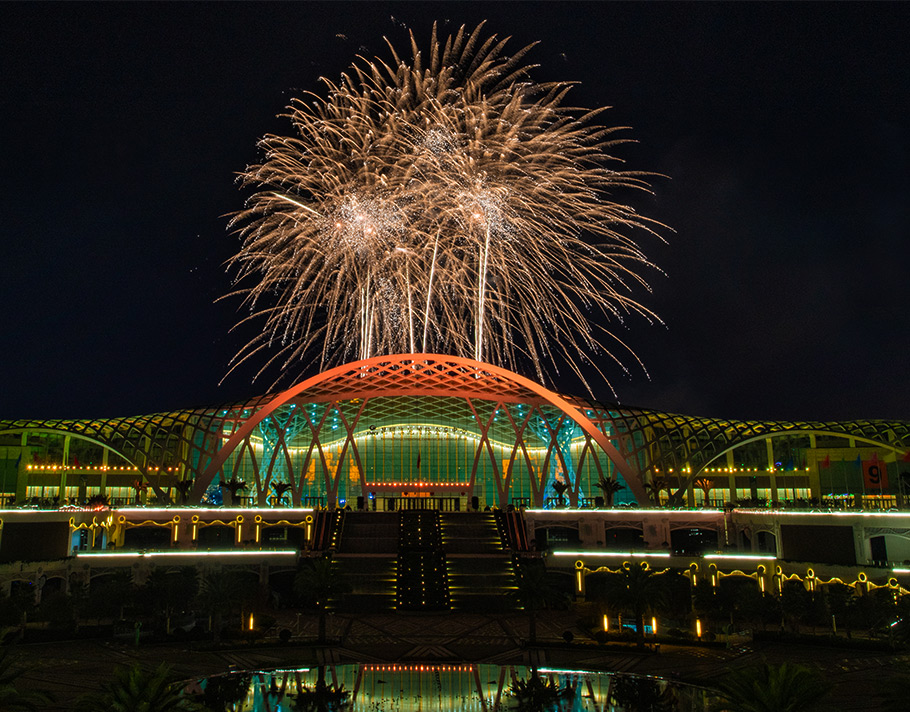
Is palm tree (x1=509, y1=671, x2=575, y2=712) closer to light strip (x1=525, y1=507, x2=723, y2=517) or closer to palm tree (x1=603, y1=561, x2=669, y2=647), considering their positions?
palm tree (x1=603, y1=561, x2=669, y2=647)

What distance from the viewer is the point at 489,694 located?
27531 millimetres

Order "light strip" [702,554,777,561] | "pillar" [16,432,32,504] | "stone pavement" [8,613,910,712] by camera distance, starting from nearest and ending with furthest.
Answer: "stone pavement" [8,613,910,712], "light strip" [702,554,777,561], "pillar" [16,432,32,504]

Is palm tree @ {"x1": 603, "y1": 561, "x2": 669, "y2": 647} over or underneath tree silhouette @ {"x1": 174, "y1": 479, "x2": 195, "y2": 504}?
underneath

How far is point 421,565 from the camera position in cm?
5272

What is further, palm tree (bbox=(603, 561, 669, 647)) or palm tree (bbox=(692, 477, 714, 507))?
palm tree (bbox=(692, 477, 714, 507))

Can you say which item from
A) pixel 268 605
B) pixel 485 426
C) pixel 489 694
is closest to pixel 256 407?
pixel 485 426

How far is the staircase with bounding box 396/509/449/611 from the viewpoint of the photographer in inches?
1879

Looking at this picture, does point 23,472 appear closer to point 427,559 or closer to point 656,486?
point 427,559

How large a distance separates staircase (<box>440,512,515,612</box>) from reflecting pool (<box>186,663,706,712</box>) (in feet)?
38.5

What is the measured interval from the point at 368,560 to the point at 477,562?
7.76 meters

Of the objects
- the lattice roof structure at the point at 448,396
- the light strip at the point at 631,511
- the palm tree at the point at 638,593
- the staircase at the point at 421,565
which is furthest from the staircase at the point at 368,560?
the palm tree at the point at 638,593

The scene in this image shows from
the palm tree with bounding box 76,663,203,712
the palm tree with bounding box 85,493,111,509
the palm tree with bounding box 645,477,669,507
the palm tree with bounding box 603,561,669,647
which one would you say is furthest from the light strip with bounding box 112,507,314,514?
the palm tree with bounding box 76,663,203,712

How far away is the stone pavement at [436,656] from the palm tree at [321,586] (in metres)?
1.38

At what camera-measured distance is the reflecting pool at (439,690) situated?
84.9ft
